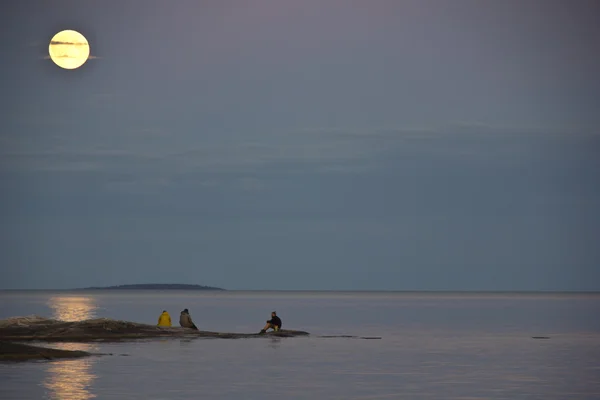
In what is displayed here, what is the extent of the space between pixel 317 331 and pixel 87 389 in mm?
53059

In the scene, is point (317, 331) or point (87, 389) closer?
point (87, 389)

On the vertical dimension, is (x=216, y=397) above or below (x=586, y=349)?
below

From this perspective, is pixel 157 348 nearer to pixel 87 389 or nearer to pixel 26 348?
pixel 26 348

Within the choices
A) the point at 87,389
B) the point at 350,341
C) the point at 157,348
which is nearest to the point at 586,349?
the point at 350,341

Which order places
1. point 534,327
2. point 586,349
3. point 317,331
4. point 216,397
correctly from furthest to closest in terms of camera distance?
point 534,327
point 317,331
point 586,349
point 216,397

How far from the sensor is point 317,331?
92.3m

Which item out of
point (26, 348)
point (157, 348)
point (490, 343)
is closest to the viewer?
point (26, 348)

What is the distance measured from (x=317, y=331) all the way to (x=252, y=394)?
52037 mm

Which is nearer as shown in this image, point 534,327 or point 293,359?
point 293,359

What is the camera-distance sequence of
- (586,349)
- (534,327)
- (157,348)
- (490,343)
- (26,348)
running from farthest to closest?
(534,327), (490,343), (586,349), (157,348), (26,348)

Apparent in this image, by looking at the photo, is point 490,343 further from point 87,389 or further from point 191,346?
point 87,389

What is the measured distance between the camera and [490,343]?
7356 centimetres

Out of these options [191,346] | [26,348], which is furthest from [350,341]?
[26,348]

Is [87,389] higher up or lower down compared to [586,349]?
lower down
